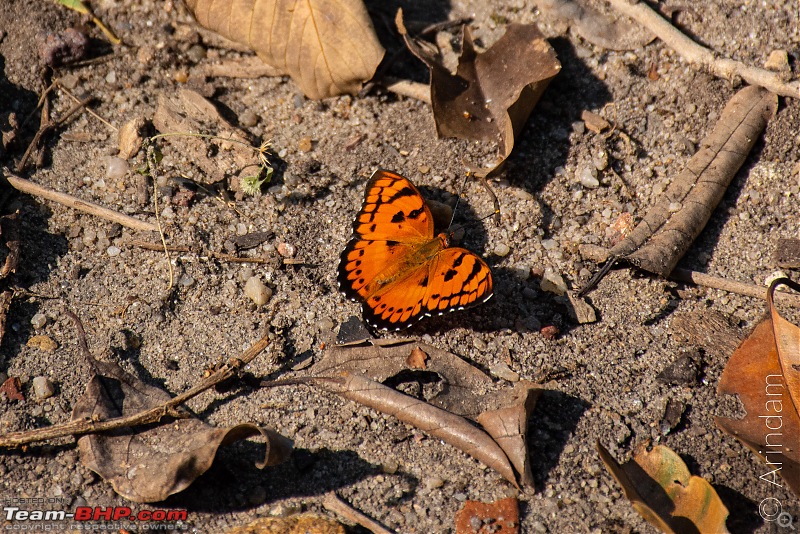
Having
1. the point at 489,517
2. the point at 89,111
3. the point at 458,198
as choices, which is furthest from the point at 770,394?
the point at 89,111

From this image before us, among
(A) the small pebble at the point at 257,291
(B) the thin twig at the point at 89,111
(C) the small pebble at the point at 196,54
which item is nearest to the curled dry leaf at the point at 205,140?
(B) the thin twig at the point at 89,111

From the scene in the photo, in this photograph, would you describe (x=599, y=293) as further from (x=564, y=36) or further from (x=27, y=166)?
(x=27, y=166)

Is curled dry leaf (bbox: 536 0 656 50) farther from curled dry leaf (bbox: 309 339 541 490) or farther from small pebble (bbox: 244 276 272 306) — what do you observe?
small pebble (bbox: 244 276 272 306)

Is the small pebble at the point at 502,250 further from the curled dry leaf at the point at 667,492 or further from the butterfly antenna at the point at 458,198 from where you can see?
the curled dry leaf at the point at 667,492

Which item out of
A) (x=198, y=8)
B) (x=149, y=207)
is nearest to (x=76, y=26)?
(x=198, y=8)

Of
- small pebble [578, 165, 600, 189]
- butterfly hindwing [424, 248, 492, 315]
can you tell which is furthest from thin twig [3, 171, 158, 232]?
small pebble [578, 165, 600, 189]

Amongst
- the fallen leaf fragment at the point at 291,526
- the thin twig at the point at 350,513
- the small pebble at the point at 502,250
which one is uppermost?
the small pebble at the point at 502,250

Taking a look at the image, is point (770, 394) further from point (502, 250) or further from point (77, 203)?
point (77, 203)

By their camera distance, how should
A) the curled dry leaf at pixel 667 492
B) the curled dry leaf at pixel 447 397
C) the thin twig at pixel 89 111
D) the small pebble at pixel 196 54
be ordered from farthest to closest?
the small pebble at pixel 196 54, the thin twig at pixel 89 111, the curled dry leaf at pixel 447 397, the curled dry leaf at pixel 667 492
